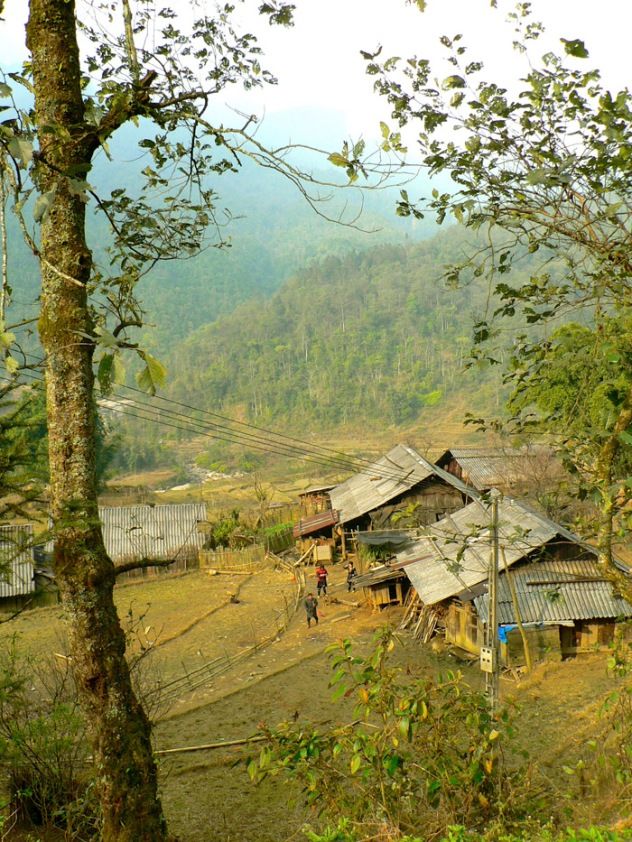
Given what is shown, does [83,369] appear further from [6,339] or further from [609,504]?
[609,504]

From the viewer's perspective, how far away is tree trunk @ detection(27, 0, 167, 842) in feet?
10.6

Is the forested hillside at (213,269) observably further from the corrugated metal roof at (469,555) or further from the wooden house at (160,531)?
the corrugated metal roof at (469,555)

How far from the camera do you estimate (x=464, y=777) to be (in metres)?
3.82

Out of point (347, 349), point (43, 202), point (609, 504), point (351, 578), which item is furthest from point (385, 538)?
point (347, 349)

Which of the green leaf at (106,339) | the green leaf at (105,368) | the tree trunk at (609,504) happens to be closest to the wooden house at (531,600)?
the tree trunk at (609,504)

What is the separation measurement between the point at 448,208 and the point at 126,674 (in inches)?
114

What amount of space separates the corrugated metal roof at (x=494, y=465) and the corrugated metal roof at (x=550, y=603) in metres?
7.64

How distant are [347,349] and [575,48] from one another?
268 ft

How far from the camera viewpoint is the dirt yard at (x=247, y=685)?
9.20m

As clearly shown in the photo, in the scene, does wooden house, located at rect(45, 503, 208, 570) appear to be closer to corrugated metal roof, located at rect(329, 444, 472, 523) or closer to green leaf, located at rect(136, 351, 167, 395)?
corrugated metal roof, located at rect(329, 444, 472, 523)

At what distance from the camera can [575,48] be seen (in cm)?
299

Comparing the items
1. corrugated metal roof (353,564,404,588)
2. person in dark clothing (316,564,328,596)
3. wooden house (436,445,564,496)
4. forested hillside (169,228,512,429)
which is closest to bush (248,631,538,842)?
corrugated metal roof (353,564,404,588)

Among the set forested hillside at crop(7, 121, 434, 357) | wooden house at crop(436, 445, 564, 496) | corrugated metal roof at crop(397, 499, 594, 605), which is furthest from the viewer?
forested hillside at crop(7, 121, 434, 357)

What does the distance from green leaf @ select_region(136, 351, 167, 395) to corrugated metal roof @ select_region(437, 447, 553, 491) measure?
21.5m
